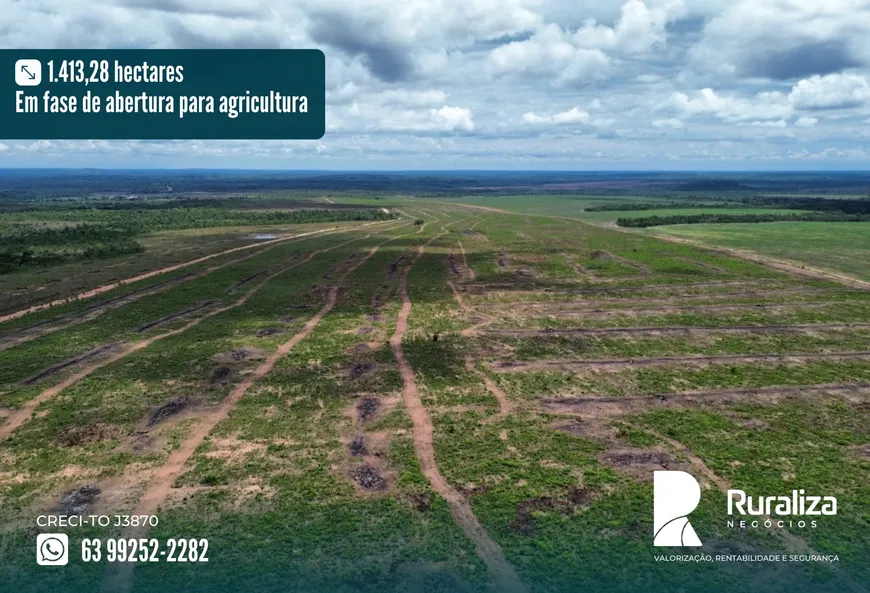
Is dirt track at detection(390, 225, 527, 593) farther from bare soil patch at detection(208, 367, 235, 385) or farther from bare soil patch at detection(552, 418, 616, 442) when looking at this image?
bare soil patch at detection(208, 367, 235, 385)

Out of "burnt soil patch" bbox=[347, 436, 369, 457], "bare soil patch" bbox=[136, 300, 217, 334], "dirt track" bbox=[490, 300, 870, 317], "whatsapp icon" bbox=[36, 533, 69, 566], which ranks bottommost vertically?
"whatsapp icon" bbox=[36, 533, 69, 566]

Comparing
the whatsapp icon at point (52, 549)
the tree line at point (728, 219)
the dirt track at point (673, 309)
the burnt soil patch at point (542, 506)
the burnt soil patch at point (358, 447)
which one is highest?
the tree line at point (728, 219)

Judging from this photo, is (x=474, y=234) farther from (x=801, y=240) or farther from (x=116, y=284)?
(x=116, y=284)

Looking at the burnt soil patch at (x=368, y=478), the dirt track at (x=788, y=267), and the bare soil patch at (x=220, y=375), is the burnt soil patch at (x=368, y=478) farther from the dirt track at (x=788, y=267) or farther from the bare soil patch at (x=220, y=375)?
the dirt track at (x=788, y=267)

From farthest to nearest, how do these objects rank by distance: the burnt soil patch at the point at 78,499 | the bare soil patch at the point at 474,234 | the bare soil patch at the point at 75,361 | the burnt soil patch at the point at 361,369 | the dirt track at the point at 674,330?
1. the bare soil patch at the point at 474,234
2. the dirt track at the point at 674,330
3. the burnt soil patch at the point at 361,369
4. the bare soil patch at the point at 75,361
5. the burnt soil patch at the point at 78,499

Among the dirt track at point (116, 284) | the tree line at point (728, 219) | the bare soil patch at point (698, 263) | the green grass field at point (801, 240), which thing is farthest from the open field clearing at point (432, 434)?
the tree line at point (728, 219)

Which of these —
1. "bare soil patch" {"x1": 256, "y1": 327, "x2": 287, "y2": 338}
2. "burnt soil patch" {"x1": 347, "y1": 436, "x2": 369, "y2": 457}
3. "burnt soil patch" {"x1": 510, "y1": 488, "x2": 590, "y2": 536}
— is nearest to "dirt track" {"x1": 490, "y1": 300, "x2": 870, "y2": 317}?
"bare soil patch" {"x1": 256, "y1": 327, "x2": 287, "y2": 338}
